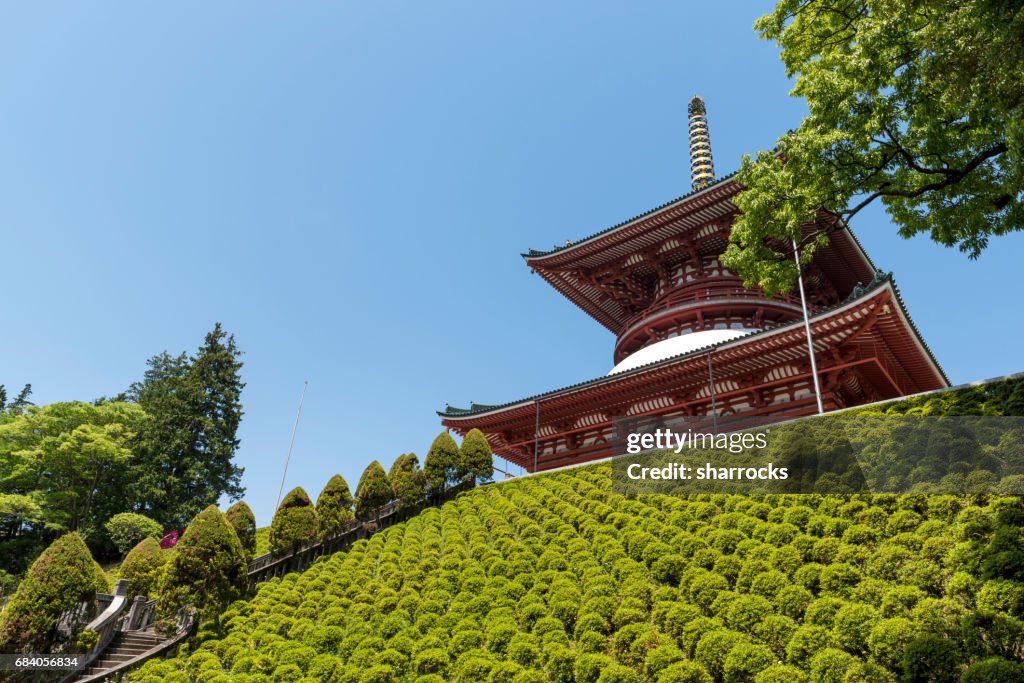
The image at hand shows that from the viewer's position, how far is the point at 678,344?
2323cm

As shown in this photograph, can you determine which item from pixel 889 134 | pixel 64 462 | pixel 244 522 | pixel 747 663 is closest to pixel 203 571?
pixel 244 522

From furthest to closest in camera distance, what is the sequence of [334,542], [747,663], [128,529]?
[128,529] → [334,542] → [747,663]

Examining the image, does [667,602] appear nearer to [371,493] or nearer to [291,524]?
[291,524]

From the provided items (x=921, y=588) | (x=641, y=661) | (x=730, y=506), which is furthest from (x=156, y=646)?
(x=921, y=588)

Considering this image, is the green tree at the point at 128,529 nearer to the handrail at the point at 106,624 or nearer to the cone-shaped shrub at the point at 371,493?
the cone-shaped shrub at the point at 371,493

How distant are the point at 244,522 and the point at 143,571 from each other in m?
2.60

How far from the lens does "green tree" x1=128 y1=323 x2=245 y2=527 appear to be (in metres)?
32.3

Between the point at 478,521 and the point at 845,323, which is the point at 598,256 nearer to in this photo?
the point at 845,323

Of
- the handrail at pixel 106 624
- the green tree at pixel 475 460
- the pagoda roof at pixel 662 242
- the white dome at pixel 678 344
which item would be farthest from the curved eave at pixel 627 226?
the handrail at pixel 106 624

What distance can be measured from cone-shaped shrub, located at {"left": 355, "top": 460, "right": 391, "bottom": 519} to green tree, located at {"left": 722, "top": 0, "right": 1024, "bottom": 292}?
13845 millimetres

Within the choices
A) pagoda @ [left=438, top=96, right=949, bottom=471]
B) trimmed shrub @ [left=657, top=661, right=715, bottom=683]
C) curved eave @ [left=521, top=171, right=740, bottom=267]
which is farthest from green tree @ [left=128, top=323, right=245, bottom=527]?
trimmed shrub @ [left=657, top=661, right=715, bottom=683]

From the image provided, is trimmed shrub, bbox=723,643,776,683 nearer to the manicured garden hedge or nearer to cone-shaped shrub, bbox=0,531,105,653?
the manicured garden hedge

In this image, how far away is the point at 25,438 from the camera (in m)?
28.3

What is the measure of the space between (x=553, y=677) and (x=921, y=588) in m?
4.92
